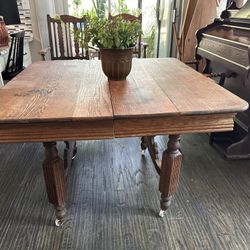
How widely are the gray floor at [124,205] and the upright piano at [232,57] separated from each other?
17 centimetres

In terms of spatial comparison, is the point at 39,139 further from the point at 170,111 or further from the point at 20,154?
the point at 20,154

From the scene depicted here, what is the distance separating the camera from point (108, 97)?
1.18 m

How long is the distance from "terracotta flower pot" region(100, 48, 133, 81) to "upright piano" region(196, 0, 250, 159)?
89cm

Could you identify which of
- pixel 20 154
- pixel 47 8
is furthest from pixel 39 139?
pixel 47 8

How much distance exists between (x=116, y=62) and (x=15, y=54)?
1.92m

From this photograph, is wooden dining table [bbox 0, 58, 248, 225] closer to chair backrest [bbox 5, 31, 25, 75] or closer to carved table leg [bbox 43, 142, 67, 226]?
carved table leg [bbox 43, 142, 67, 226]

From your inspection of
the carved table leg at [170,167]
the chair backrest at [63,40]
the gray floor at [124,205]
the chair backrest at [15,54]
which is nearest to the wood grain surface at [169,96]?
the carved table leg at [170,167]

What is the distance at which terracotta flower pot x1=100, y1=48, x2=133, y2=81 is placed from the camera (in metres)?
1.30

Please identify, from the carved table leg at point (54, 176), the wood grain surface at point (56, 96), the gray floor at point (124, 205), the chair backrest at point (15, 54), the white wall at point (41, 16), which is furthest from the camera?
the white wall at point (41, 16)

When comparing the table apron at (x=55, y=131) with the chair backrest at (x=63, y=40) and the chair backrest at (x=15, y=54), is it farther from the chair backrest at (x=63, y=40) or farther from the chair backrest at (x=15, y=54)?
the chair backrest at (x=15, y=54)

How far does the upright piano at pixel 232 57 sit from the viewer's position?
1.82 metres

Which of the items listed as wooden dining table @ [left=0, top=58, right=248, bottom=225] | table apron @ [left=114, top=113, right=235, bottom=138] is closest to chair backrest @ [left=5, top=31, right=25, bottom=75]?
wooden dining table @ [left=0, top=58, right=248, bottom=225]

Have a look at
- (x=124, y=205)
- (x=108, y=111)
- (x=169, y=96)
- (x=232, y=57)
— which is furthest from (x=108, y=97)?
(x=232, y=57)

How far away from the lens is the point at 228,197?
164 centimetres
